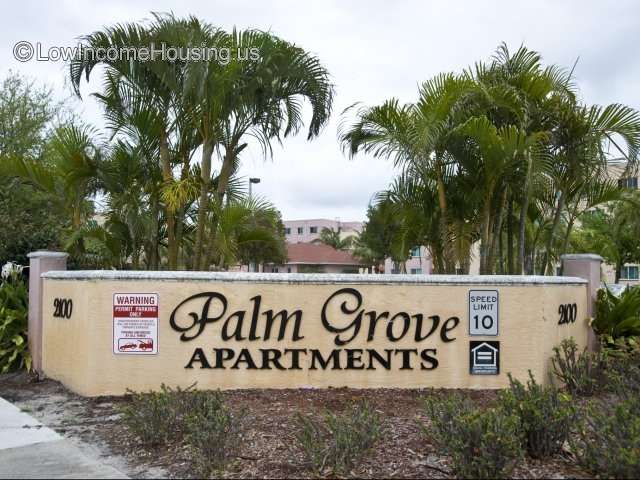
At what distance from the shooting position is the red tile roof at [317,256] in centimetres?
7206

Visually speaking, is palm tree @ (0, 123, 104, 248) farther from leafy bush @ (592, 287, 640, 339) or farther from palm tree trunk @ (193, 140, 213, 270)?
leafy bush @ (592, 287, 640, 339)

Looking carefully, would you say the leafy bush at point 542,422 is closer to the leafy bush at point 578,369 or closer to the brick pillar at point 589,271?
the leafy bush at point 578,369

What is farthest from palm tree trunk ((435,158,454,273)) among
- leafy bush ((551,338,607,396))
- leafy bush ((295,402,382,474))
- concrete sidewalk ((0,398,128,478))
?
concrete sidewalk ((0,398,128,478))

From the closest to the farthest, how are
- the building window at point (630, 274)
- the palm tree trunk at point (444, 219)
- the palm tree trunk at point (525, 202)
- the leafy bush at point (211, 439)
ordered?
Result: 1. the leafy bush at point (211, 439)
2. the palm tree trunk at point (525, 202)
3. the palm tree trunk at point (444, 219)
4. the building window at point (630, 274)

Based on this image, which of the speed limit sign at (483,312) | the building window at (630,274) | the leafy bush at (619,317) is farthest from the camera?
Result: the building window at (630,274)

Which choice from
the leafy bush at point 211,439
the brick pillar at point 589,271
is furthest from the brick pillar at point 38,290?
the brick pillar at point 589,271

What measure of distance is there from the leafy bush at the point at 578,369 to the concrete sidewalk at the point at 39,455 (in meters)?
5.49

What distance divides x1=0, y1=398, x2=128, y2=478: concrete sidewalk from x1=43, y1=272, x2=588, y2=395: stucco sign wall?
4.79 ft

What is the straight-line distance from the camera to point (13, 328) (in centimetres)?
1062

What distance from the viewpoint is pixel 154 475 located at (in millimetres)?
5680

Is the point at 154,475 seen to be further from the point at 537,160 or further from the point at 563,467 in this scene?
the point at 537,160

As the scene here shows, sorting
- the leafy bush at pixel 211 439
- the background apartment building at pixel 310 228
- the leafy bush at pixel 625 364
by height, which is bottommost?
the leafy bush at pixel 211 439

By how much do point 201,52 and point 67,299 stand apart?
392 centimetres

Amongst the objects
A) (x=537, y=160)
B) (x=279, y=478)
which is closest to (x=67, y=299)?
(x=279, y=478)
